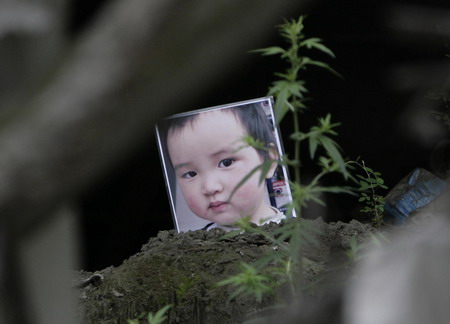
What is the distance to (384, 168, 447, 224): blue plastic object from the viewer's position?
4.35 metres

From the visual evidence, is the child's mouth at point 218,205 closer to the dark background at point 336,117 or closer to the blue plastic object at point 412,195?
the blue plastic object at point 412,195

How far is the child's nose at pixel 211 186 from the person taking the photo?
13.9 ft

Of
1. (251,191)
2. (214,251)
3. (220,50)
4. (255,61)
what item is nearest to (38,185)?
(220,50)

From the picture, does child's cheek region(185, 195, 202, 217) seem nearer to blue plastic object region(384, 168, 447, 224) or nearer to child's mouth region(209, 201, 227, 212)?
child's mouth region(209, 201, 227, 212)

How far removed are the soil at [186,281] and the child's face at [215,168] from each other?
1.02ft

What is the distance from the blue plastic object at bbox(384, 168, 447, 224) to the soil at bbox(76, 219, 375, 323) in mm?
483

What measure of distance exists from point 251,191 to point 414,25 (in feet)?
9.57

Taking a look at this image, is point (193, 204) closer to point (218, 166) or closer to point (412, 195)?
point (218, 166)

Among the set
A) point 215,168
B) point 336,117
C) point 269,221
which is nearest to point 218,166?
point 215,168

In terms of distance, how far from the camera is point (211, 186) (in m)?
4.26

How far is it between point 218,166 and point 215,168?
25 mm

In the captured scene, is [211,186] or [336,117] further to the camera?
[336,117]

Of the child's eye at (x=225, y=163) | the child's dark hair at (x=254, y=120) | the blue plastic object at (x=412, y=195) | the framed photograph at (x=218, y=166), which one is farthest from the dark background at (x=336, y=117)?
the child's eye at (x=225, y=163)

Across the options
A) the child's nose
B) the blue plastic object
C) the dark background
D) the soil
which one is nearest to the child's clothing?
the child's nose
